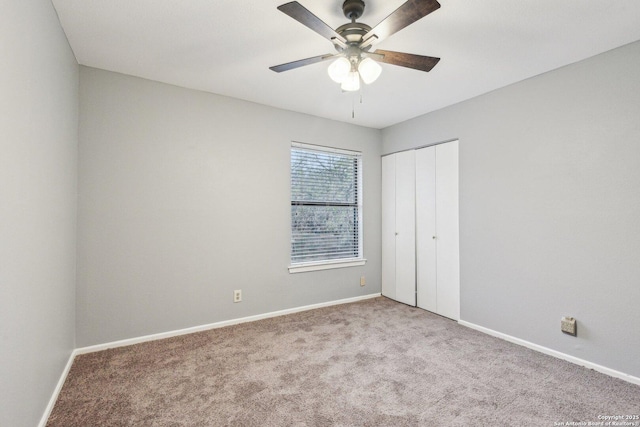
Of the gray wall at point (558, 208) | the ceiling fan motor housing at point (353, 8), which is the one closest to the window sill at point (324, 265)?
the gray wall at point (558, 208)

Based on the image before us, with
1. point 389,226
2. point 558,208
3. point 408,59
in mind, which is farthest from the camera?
point 389,226

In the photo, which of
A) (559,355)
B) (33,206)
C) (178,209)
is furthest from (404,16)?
(559,355)

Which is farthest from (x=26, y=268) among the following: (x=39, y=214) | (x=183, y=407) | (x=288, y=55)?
(x=288, y=55)

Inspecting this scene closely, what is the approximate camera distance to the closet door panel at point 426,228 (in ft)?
11.7

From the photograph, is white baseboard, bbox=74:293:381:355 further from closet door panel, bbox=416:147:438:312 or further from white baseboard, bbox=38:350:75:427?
closet door panel, bbox=416:147:438:312

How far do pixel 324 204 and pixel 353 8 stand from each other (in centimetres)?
237

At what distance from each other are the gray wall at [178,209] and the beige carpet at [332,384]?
0.34 m

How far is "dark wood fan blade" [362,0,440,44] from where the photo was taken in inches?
52.1

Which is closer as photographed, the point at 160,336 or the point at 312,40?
the point at 312,40

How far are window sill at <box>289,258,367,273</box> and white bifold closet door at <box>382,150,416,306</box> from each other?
1.39 ft

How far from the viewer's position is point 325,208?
3832 mm

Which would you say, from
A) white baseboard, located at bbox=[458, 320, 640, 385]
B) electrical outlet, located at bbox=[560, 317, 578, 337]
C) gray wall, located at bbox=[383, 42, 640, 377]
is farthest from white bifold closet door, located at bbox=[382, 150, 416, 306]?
electrical outlet, located at bbox=[560, 317, 578, 337]

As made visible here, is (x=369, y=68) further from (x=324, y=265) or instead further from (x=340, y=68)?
(x=324, y=265)

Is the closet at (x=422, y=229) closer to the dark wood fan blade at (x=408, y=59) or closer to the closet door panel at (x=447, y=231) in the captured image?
the closet door panel at (x=447, y=231)
